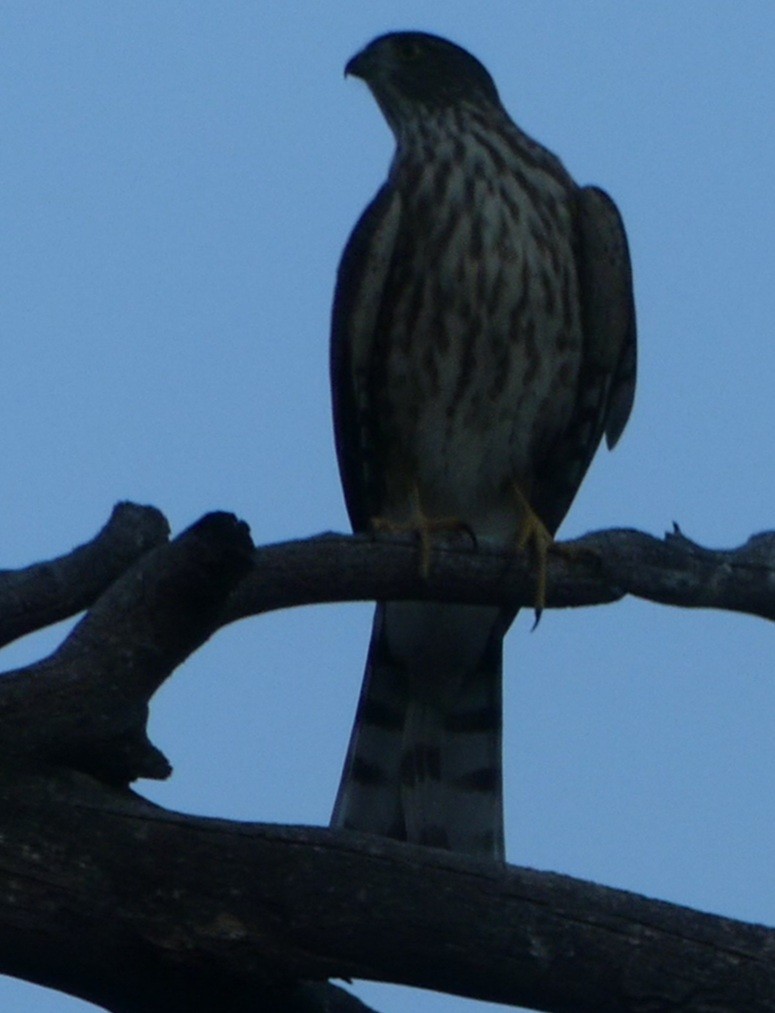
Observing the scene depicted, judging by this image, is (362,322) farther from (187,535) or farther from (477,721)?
(187,535)

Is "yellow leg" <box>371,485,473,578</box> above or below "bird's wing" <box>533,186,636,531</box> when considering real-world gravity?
below

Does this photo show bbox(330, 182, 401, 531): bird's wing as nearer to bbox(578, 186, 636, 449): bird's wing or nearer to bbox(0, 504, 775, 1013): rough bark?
bbox(578, 186, 636, 449): bird's wing

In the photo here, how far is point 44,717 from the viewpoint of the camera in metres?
3.28

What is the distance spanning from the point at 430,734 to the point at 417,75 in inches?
76.3

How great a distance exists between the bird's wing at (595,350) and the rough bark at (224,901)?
2180mm

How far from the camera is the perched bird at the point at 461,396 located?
504 cm

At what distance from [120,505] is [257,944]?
103 cm

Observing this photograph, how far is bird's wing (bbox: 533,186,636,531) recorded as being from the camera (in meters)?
→ 5.22

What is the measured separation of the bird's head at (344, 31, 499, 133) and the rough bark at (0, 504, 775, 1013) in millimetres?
2742

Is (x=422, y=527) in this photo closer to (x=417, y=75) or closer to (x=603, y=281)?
(x=603, y=281)

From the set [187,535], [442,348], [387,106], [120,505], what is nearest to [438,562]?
[120,505]

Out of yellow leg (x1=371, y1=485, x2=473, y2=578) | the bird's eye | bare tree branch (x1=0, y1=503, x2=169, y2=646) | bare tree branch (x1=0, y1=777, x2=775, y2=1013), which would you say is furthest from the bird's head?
bare tree branch (x1=0, y1=777, x2=775, y2=1013)

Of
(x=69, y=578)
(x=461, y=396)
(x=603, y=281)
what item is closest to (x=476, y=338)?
(x=461, y=396)

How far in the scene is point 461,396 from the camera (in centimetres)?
509
